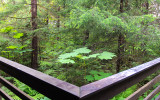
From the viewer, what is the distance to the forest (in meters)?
3.69

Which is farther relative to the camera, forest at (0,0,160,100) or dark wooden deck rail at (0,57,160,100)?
forest at (0,0,160,100)

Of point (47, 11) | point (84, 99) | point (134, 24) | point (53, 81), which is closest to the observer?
point (84, 99)

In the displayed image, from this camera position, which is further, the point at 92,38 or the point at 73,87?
the point at 92,38

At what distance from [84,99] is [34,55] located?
6.64m

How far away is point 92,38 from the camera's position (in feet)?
15.9

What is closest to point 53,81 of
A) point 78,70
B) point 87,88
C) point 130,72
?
point 87,88

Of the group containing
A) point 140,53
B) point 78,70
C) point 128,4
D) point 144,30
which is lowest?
point 78,70

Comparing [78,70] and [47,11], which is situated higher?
[47,11]

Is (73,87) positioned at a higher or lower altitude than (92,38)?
lower

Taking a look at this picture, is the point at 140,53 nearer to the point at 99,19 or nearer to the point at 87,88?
the point at 99,19

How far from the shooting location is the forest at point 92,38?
369 centimetres

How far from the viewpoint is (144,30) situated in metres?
4.10

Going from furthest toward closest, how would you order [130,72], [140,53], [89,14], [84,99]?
1. [140,53]
2. [89,14]
3. [130,72]
4. [84,99]

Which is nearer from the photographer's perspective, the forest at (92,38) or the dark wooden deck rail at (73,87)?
the dark wooden deck rail at (73,87)
